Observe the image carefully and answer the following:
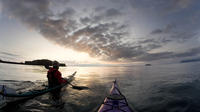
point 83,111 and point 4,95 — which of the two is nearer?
point 4,95

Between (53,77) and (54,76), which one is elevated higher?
(54,76)

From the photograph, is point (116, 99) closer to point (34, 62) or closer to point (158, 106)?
point (158, 106)

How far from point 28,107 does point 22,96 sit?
1.08 m

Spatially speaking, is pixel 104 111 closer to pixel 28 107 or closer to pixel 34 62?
pixel 28 107

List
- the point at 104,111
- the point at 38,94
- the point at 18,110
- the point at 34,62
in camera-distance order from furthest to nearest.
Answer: the point at 34,62 → the point at 38,94 → the point at 18,110 → the point at 104,111

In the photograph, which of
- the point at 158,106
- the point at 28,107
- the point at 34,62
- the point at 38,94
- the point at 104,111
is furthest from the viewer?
the point at 34,62

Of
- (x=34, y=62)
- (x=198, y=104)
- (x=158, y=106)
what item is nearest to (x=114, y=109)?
(x=158, y=106)

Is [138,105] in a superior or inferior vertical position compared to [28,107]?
inferior

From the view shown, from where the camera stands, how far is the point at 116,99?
20.3 feet

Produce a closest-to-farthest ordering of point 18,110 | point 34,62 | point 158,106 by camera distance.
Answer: point 18,110 → point 158,106 → point 34,62

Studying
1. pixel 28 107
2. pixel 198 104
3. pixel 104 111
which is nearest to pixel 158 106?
pixel 198 104

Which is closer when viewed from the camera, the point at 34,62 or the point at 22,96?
the point at 22,96

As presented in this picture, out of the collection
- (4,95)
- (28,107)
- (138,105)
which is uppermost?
(4,95)

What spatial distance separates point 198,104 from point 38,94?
15.0m
